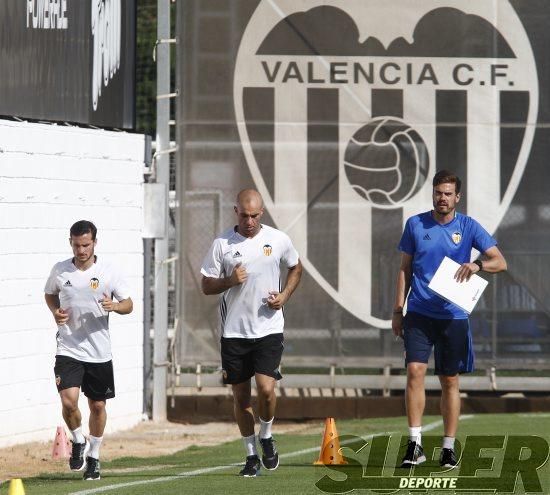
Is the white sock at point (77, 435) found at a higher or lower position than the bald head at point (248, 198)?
lower

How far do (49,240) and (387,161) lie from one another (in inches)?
151

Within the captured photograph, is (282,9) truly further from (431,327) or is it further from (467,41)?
(431,327)

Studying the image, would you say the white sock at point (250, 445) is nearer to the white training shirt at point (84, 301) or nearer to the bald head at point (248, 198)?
the white training shirt at point (84, 301)

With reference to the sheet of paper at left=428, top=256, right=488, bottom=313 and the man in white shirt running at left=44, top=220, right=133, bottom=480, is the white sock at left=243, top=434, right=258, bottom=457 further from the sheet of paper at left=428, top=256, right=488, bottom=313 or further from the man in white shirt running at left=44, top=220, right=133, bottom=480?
the sheet of paper at left=428, top=256, right=488, bottom=313

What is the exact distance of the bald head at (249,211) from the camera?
962cm

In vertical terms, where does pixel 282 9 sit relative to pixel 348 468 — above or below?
above

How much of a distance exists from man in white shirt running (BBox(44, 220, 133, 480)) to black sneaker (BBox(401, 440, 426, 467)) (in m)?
2.39

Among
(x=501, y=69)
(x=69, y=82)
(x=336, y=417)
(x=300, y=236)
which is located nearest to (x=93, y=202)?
(x=69, y=82)

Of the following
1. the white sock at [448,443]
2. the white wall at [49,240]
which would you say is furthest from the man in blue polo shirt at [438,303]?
the white wall at [49,240]

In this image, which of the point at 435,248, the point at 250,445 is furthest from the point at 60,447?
the point at 435,248

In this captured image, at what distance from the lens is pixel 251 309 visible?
984cm

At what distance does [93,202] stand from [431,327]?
5765 millimetres

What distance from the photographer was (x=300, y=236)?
15.4 m

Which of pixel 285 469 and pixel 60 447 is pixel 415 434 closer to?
pixel 285 469
